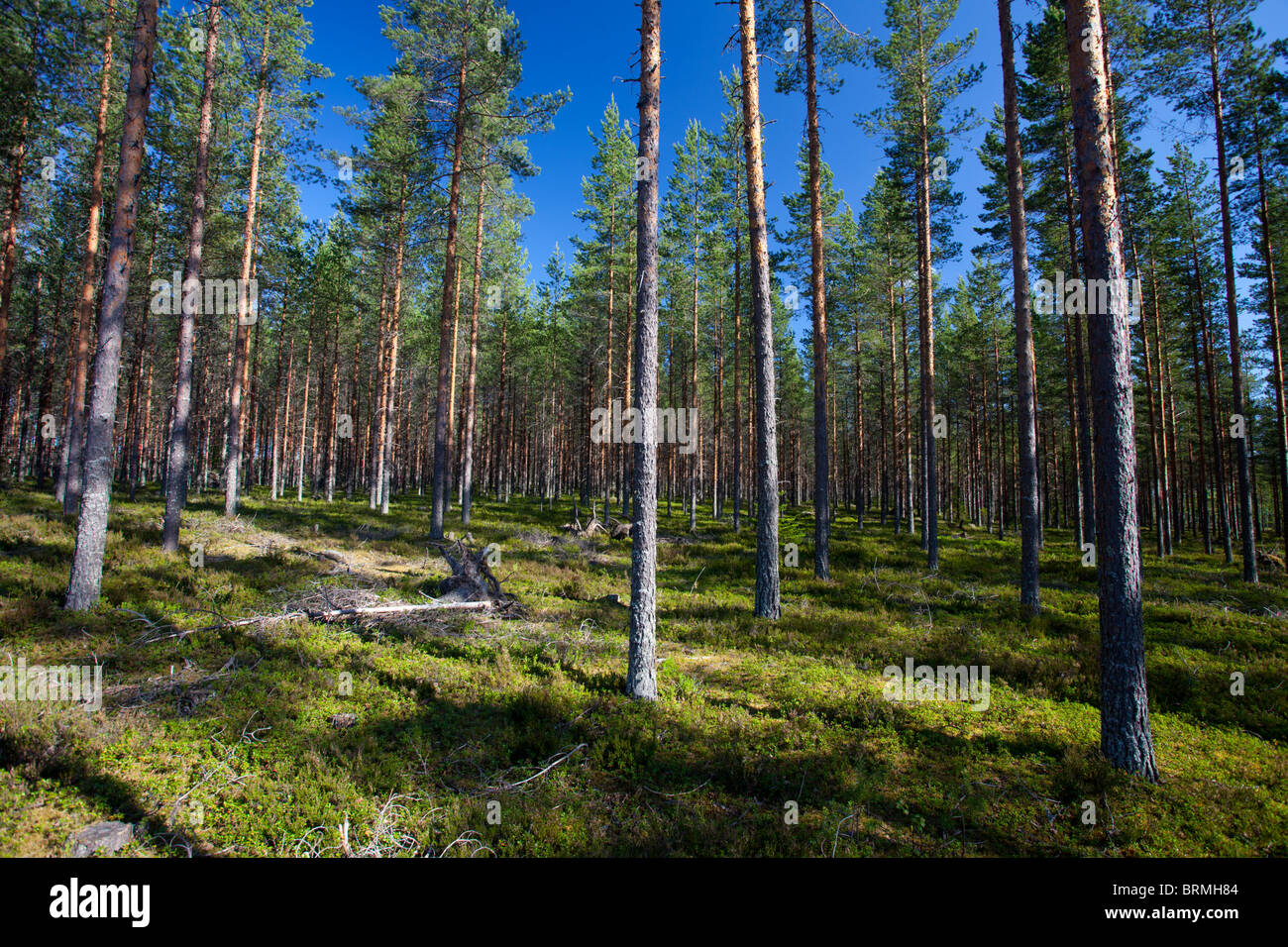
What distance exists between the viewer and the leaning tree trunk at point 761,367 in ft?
33.9

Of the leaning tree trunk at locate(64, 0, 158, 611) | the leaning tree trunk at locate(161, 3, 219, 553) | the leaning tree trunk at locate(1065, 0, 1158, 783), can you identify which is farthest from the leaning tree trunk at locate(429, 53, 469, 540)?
the leaning tree trunk at locate(1065, 0, 1158, 783)

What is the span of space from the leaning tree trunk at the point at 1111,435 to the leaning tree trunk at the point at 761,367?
17.4 feet

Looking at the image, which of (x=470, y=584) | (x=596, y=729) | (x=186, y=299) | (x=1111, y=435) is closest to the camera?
(x=1111, y=435)

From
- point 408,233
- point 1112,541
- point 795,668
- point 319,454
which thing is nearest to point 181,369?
point 408,233

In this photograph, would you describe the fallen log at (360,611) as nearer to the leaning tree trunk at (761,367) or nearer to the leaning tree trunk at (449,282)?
the leaning tree trunk at (761,367)

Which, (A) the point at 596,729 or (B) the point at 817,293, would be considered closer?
(A) the point at 596,729

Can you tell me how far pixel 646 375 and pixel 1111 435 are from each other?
528 cm

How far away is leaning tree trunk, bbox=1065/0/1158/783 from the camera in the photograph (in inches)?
209

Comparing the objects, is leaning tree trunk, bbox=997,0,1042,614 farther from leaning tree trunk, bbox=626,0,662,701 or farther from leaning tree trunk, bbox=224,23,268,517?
leaning tree trunk, bbox=224,23,268,517

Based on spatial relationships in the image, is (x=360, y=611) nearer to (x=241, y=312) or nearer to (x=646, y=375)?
(x=646, y=375)

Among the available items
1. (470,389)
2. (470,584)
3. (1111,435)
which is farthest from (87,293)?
(1111,435)

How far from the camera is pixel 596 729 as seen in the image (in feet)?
19.1

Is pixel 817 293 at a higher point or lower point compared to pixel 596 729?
higher

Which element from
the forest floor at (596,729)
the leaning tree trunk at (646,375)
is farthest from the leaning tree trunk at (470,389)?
the leaning tree trunk at (646,375)
